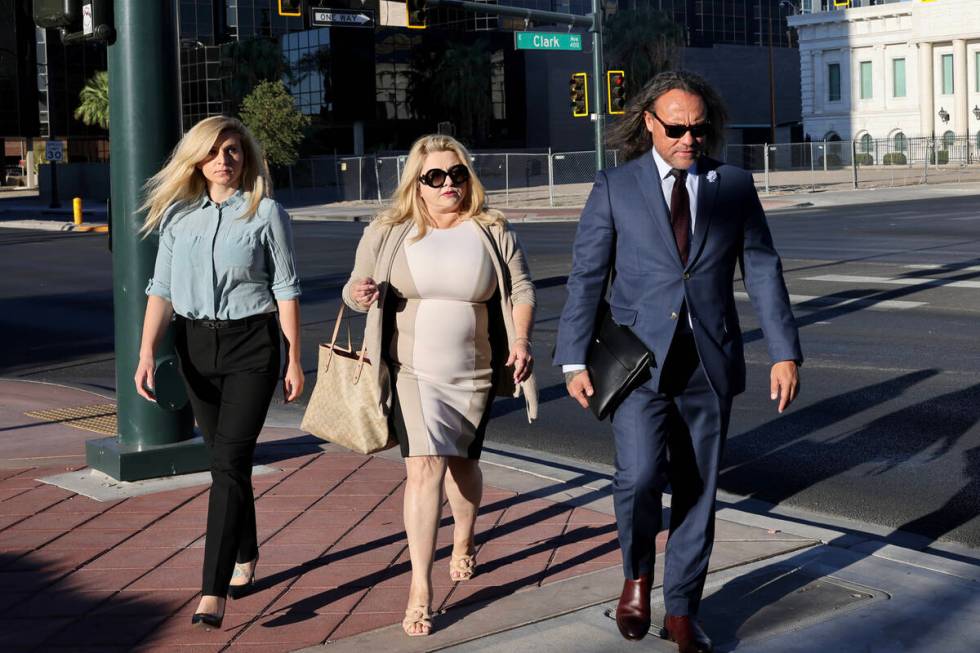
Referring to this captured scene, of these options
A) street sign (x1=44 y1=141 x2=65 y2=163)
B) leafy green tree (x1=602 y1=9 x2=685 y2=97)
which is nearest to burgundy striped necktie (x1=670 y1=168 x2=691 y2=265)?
street sign (x1=44 y1=141 x2=65 y2=163)

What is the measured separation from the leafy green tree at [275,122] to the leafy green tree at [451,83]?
1811 cm

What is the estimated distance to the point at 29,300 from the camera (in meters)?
18.7

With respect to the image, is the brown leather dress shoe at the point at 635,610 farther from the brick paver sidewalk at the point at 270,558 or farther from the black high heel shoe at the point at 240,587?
the black high heel shoe at the point at 240,587

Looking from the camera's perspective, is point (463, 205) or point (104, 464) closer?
point (463, 205)

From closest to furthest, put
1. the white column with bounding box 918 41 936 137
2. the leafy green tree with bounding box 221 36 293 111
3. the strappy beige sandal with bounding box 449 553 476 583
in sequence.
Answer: the strappy beige sandal with bounding box 449 553 476 583
the leafy green tree with bounding box 221 36 293 111
the white column with bounding box 918 41 936 137

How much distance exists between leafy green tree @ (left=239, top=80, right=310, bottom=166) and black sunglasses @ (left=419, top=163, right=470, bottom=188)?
53.1 m

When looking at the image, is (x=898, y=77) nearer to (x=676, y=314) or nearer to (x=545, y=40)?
(x=545, y=40)

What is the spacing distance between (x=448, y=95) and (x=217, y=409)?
72.8m

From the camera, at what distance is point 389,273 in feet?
16.2

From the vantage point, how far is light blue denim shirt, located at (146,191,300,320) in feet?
16.3

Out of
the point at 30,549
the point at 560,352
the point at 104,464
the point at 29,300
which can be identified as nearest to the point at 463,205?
the point at 560,352

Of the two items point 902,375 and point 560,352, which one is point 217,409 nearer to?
point 560,352

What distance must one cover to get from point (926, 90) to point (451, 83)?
94.6 feet

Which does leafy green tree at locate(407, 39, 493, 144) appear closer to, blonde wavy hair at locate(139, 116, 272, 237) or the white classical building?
the white classical building
